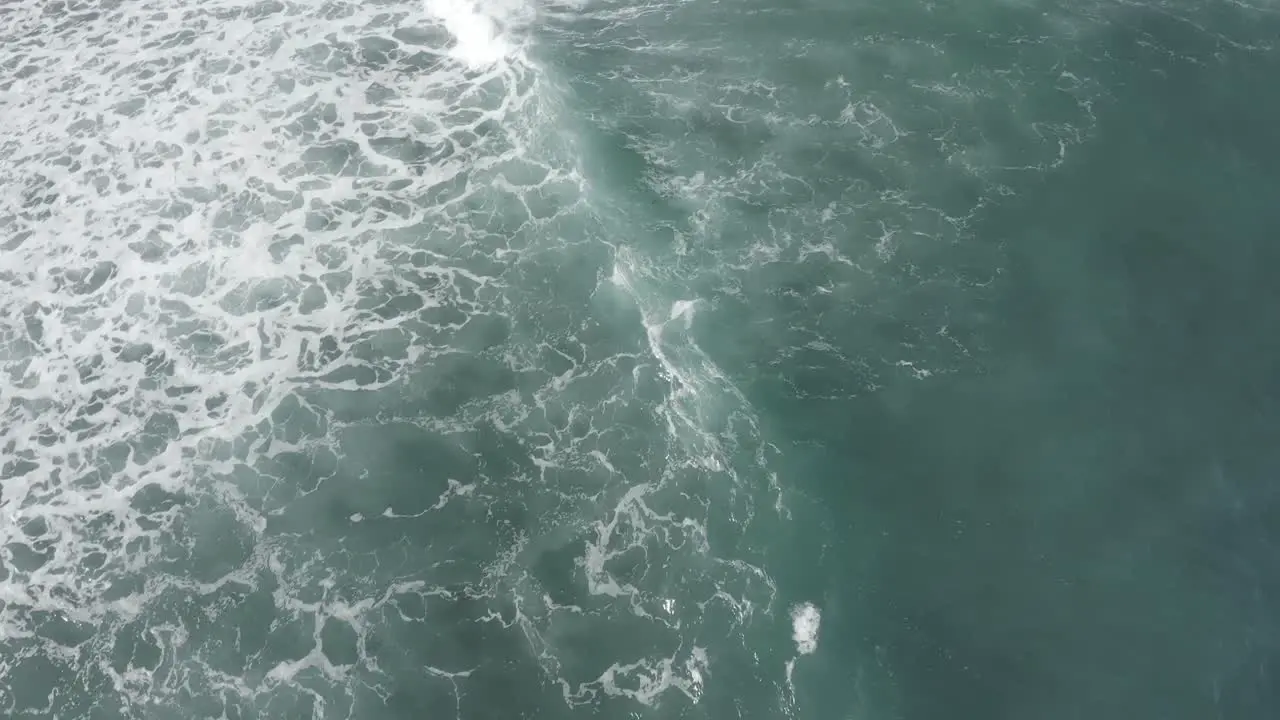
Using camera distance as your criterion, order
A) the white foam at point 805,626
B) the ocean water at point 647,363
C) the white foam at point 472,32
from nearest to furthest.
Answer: the white foam at point 805,626, the ocean water at point 647,363, the white foam at point 472,32

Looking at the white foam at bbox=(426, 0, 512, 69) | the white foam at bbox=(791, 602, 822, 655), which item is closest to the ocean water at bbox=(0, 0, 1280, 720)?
the white foam at bbox=(791, 602, 822, 655)

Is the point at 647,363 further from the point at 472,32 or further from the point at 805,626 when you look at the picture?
the point at 472,32

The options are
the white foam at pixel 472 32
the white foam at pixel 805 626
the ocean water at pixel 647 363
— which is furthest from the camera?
the white foam at pixel 472 32

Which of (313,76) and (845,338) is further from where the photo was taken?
(313,76)

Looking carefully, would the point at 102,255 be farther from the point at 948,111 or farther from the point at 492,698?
the point at 948,111

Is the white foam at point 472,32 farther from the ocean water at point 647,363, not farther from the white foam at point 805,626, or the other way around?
the white foam at point 805,626

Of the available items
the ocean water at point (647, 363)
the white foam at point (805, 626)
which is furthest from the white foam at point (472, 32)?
the white foam at point (805, 626)

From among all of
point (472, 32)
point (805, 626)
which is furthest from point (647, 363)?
point (472, 32)

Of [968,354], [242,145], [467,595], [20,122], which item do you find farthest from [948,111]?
[20,122]

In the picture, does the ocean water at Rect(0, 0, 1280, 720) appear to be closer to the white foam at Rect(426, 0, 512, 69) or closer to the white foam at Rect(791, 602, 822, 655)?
the white foam at Rect(791, 602, 822, 655)
